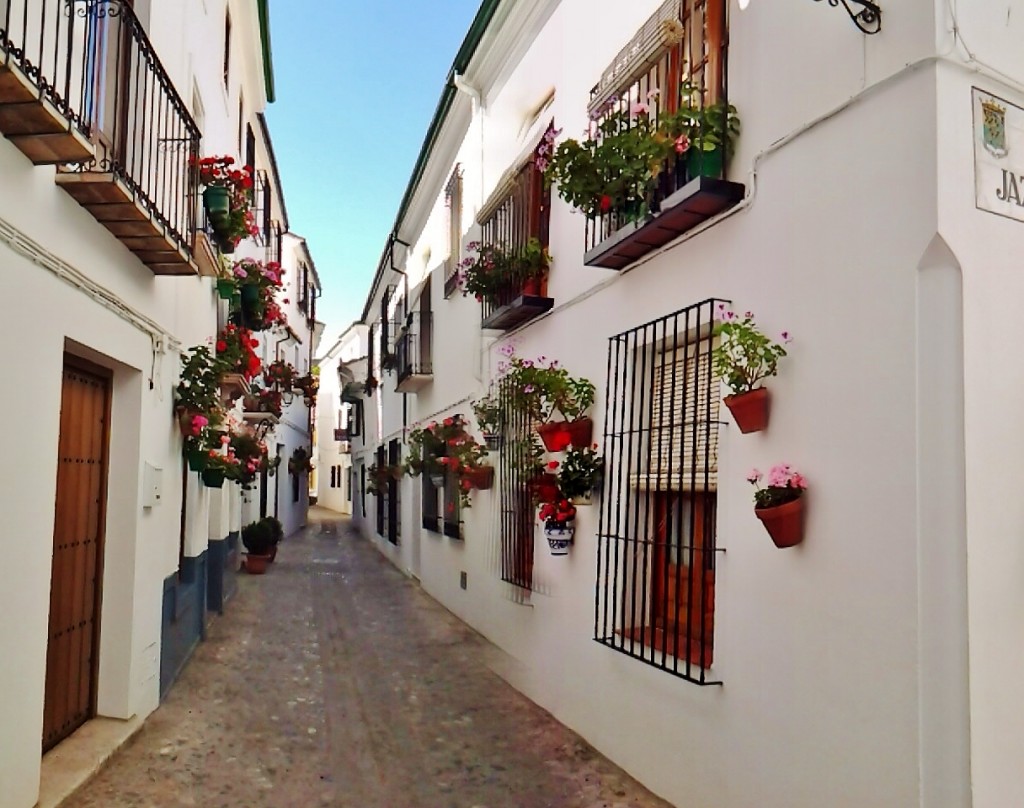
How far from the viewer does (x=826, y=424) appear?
3752 mm

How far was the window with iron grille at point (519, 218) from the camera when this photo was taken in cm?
747

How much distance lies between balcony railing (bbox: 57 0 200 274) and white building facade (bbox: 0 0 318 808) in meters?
0.02

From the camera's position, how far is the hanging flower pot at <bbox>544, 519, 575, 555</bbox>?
20.8ft

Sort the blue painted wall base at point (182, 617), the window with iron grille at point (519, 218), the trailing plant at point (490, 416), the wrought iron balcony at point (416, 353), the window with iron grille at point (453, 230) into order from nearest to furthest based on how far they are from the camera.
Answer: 1. the blue painted wall base at point (182, 617)
2. the window with iron grille at point (519, 218)
3. the trailing plant at point (490, 416)
4. the window with iron grille at point (453, 230)
5. the wrought iron balcony at point (416, 353)

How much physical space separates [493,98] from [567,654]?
5.78m

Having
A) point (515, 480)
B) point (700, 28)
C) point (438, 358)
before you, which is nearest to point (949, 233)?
point (700, 28)

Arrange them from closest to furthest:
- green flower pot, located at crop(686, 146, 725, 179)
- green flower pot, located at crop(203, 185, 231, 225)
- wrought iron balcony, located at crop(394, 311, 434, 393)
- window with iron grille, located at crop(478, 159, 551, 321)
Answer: green flower pot, located at crop(686, 146, 725, 179) → window with iron grille, located at crop(478, 159, 551, 321) → green flower pot, located at crop(203, 185, 231, 225) → wrought iron balcony, located at crop(394, 311, 434, 393)

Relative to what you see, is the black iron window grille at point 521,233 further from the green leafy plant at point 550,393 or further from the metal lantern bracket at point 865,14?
the metal lantern bracket at point 865,14

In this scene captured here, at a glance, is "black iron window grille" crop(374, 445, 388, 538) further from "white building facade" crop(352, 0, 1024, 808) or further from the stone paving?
"white building facade" crop(352, 0, 1024, 808)

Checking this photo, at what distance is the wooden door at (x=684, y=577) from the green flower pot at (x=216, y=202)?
14.7 ft

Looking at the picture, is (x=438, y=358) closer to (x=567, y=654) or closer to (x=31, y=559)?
(x=567, y=654)

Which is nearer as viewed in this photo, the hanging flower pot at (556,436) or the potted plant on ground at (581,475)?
the potted plant on ground at (581,475)

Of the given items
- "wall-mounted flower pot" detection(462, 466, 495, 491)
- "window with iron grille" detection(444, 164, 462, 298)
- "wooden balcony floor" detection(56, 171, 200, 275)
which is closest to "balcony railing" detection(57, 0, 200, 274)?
"wooden balcony floor" detection(56, 171, 200, 275)

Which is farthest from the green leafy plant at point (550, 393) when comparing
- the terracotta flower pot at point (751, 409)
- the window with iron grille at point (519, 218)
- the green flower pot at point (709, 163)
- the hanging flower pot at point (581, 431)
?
the terracotta flower pot at point (751, 409)
